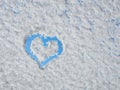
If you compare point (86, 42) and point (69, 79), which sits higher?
point (86, 42)

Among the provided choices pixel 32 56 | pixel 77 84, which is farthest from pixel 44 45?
pixel 77 84

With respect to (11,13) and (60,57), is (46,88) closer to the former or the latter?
(60,57)

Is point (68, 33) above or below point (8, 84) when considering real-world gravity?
above

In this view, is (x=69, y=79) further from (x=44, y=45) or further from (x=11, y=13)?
(x=11, y=13)

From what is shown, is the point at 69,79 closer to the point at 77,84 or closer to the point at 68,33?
the point at 77,84

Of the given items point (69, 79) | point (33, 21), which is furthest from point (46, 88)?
point (33, 21)
